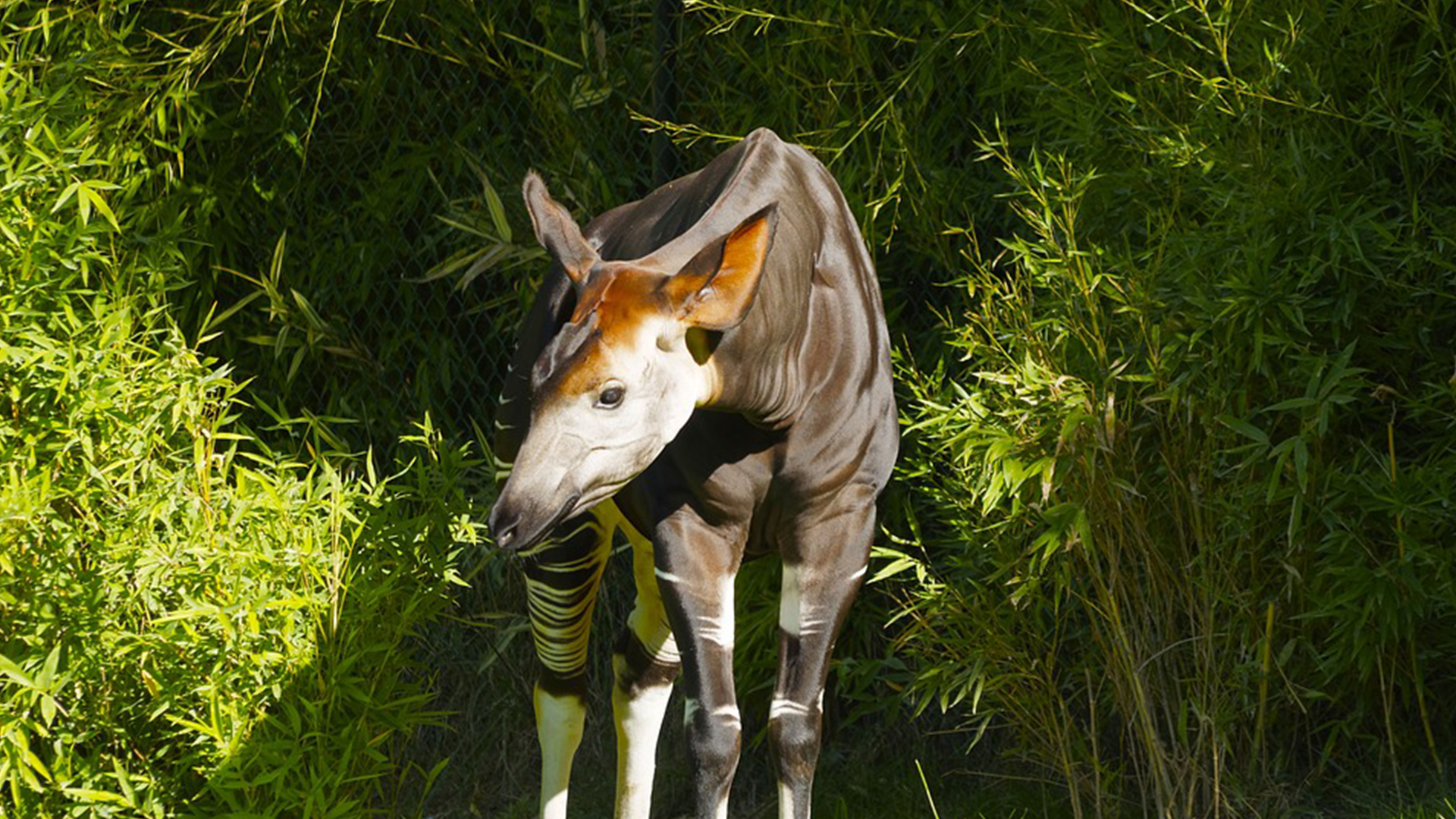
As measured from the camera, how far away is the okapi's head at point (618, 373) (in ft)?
7.81

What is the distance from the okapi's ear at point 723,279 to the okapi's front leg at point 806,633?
0.44m

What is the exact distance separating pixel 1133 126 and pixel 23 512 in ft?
6.86

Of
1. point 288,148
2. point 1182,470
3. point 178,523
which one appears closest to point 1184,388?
point 1182,470

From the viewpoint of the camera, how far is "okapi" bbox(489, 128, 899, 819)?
242 cm

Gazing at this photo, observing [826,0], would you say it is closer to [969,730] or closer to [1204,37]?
[1204,37]

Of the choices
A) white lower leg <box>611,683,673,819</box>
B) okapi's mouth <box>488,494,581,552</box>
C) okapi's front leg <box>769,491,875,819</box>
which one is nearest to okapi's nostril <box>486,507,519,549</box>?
okapi's mouth <box>488,494,581,552</box>

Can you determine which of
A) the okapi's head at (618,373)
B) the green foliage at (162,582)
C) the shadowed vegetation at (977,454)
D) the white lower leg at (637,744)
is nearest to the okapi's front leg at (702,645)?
the okapi's head at (618,373)

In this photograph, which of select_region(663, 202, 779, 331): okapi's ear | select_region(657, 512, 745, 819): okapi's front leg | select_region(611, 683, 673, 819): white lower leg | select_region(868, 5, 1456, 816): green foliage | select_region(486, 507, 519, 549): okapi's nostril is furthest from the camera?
select_region(611, 683, 673, 819): white lower leg

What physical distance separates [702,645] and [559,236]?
0.62m

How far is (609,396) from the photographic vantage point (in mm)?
2404

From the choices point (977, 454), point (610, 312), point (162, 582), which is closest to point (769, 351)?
point (610, 312)

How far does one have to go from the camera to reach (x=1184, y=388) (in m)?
3.12

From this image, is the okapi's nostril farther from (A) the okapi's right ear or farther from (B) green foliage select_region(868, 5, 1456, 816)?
(B) green foliage select_region(868, 5, 1456, 816)

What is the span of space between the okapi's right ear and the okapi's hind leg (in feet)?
2.21
